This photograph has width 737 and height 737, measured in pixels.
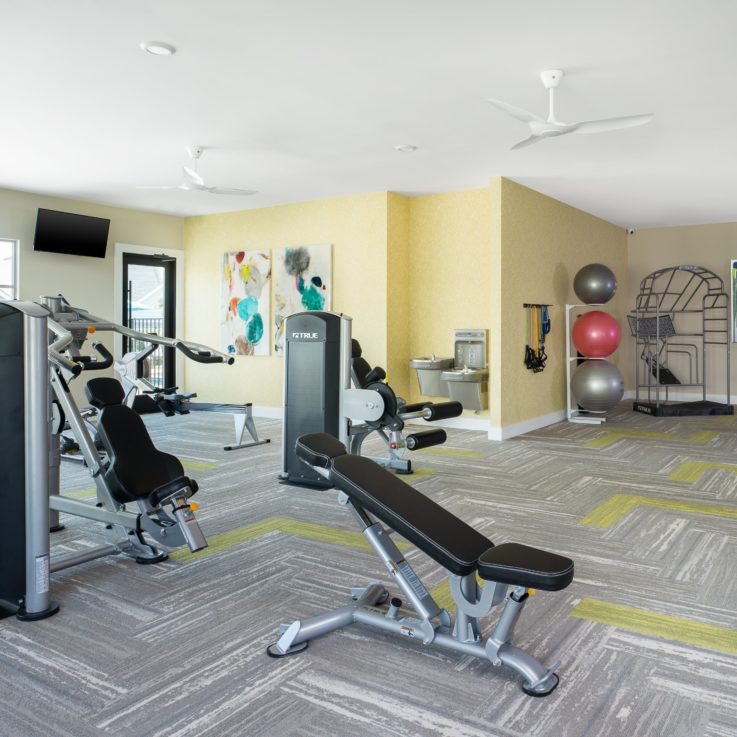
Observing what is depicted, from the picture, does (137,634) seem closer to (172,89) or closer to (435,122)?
(172,89)

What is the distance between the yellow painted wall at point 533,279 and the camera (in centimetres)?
623

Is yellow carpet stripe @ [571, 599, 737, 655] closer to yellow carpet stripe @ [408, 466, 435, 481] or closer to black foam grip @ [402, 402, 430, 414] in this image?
yellow carpet stripe @ [408, 466, 435, 481]

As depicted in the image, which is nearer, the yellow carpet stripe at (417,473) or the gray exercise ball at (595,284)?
→ the yellow carpet stripe at (417,473)

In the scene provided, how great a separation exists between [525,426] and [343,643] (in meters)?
4.77

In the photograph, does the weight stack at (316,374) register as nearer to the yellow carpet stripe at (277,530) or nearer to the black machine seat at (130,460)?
the yellow carpet stripe at (277,530)

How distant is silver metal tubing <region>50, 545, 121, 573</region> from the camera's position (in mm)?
2701

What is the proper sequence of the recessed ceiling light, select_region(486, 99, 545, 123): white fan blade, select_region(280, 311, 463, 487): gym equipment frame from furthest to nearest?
1. select_region(280, 311, 463, 487): gym equipment frame
2. select_region(486, 99, 545, 123): white fan blade
3. the recessed ceiling light

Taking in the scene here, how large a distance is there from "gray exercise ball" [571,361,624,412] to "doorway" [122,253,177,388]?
4.74m

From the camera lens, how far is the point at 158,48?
334cm

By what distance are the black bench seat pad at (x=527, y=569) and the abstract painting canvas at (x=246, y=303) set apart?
6.05 m

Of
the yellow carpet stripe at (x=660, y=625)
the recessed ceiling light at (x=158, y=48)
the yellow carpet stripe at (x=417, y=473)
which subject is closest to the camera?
the yellow carpet stripe at (x=660, y=625)

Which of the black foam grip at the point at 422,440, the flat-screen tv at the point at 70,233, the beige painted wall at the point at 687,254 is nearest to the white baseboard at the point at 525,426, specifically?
the black foam grip at the point at 422,440

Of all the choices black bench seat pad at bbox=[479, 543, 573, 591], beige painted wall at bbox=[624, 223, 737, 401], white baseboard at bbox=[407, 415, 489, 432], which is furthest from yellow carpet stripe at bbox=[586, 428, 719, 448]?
black bench seat pad at bbox=[479, 543, 573, 591]

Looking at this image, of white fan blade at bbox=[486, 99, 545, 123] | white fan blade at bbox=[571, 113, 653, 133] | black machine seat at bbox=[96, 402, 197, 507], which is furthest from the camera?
white fan blade at bbox=[571, 113, 653, 133]
